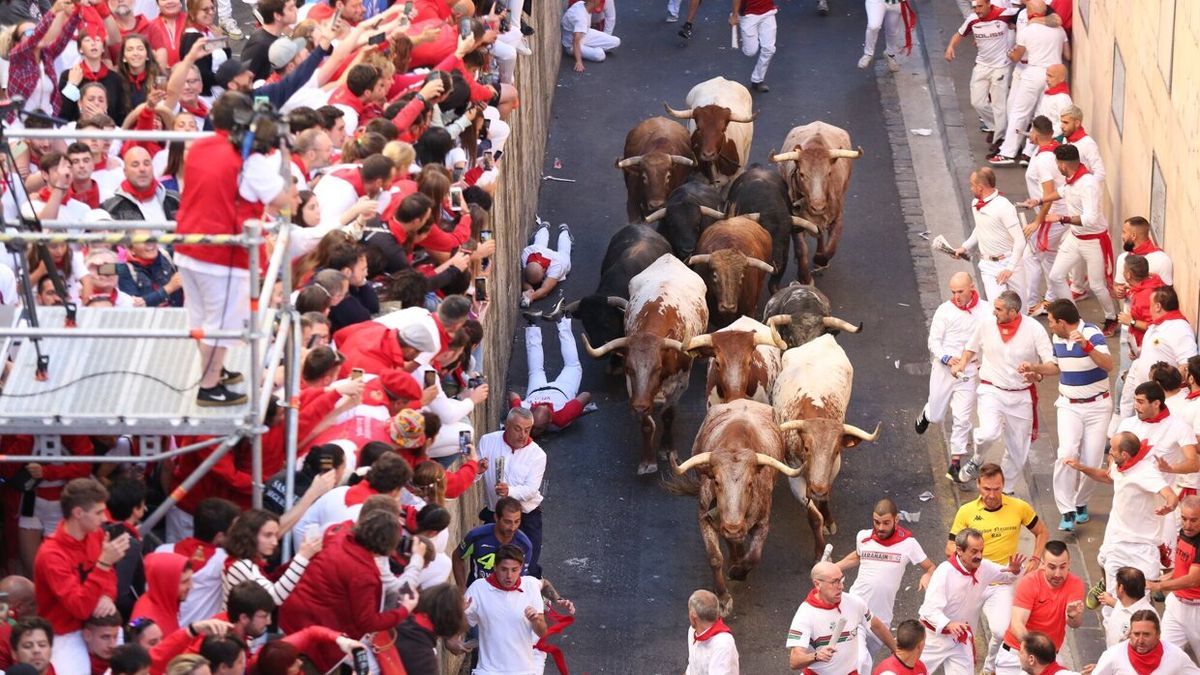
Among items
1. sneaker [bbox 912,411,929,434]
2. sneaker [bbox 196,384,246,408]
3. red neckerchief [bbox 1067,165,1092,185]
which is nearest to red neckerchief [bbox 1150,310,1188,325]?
sneaker [bbox 912,411,929,434]

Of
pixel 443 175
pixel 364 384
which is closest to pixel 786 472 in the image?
pixel 443 175

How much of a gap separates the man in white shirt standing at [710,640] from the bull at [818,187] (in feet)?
27.0

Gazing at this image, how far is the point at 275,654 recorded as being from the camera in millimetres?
9477

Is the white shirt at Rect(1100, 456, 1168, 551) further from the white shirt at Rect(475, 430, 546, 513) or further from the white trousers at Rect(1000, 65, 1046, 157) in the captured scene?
the white trousers at Rect(1000, 65, 1046, 157)

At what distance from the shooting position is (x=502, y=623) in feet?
42.6

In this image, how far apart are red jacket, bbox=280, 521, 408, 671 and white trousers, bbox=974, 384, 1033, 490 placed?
731 cm

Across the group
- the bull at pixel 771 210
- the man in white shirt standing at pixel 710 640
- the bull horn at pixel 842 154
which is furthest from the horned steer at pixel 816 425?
the bull horn at pixel 842 154

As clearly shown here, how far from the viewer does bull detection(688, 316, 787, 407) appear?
17266 millimetres

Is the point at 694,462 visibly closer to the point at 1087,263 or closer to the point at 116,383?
the point at 1087,263

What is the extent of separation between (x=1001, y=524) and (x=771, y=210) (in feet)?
22.0

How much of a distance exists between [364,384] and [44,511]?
6.03ft

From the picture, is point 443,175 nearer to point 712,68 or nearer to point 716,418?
point 716,418

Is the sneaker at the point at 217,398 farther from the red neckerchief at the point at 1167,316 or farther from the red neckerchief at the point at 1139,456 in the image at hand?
the red neckerchief at the point at 1167,316

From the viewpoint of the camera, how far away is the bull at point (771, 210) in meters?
20.3
